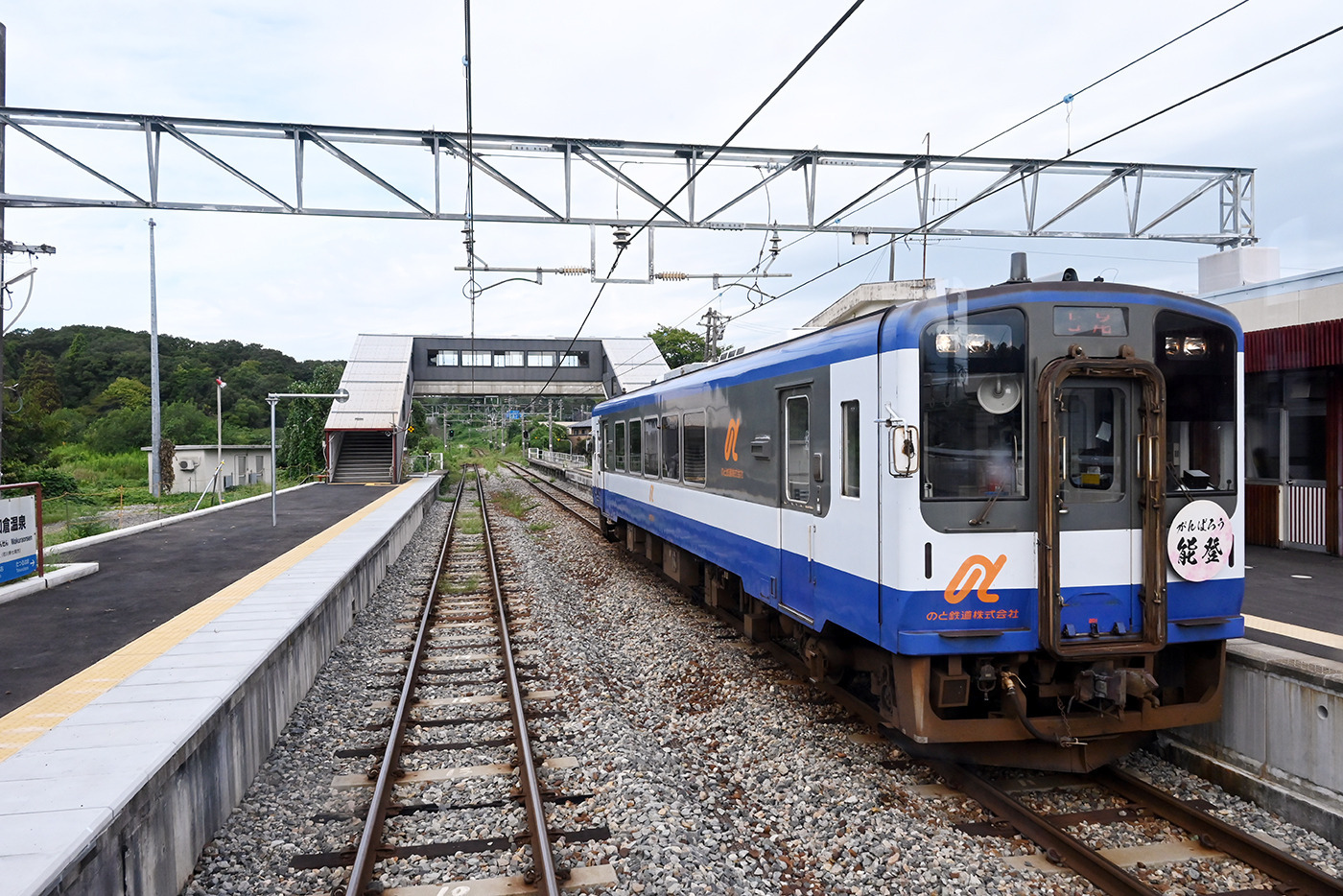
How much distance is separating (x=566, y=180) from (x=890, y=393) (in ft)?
26.2

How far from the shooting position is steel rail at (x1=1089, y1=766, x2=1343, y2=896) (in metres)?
4.03

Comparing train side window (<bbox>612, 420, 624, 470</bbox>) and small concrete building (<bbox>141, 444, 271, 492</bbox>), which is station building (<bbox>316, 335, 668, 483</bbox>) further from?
train side window (<bbox>612, 420, 624, 470</bbox>)

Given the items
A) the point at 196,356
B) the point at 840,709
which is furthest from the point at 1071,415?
the point at 196,356

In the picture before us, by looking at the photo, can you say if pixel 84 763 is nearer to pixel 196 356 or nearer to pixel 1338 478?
pixel 1338 478

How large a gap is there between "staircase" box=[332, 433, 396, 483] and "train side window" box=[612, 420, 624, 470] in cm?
1921

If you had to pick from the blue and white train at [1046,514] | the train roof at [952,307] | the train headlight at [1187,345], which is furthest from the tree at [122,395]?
the train headlight at [1187,345]

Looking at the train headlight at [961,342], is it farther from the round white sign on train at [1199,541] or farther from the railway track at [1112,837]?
the railway track at [1112,837]

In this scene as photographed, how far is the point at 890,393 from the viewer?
5.04 meters

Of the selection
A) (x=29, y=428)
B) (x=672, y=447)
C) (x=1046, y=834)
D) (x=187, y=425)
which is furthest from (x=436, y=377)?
(x=1046, y=834)

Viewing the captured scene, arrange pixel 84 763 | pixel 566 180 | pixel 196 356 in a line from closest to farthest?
pixel 84 763 → pixel 566 180 → pixel 196 356

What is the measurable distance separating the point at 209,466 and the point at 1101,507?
3764 centimetres

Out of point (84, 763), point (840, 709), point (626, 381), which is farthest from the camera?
point (626, 381)

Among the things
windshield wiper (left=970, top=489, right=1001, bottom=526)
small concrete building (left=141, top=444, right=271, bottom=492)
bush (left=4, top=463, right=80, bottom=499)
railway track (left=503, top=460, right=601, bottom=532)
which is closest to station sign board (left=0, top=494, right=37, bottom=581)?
windshield wiper (left=970, top=489, right=1001, bottom=526)

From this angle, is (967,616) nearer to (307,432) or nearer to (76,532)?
(76,532)
